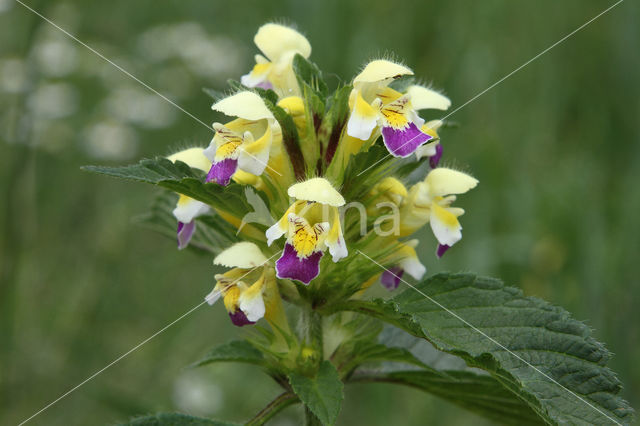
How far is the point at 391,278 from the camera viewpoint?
6.79 ft

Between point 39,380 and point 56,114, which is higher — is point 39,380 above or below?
below

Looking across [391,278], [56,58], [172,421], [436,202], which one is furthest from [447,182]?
[56,58]

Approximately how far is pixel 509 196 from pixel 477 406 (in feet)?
8.33

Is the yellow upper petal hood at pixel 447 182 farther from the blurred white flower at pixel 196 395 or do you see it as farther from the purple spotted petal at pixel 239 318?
the blurred white flower at pixel 196 395

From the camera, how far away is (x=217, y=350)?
1.93m

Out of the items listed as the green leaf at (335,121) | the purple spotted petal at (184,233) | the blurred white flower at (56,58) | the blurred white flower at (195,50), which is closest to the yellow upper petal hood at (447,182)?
the green leaf at (335,121)

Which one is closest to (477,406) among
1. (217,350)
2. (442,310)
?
(442,310)

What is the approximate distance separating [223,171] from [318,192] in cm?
25

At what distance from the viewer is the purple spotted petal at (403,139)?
5.56ft

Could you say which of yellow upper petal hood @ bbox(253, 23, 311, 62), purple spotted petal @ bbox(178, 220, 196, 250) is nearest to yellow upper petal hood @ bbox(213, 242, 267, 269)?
purple spotted petal @ bbox(178, 220, 196, 250)

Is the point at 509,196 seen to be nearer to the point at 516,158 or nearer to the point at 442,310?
the point at 516,158

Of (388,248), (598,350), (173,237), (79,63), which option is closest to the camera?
(598,350)

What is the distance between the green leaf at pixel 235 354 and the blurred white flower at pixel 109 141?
346 centimetres

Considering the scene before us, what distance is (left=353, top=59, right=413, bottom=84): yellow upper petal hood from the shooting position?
185cm
